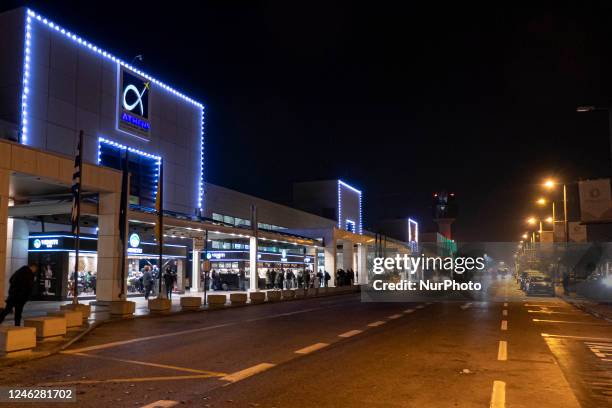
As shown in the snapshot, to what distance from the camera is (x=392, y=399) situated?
8047 mm

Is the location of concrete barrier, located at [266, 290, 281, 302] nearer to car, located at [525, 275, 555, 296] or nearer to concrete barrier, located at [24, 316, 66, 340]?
concrete barrier, located at [24, 316, 66, 340]

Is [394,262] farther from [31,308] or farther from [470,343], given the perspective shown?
[470,343]

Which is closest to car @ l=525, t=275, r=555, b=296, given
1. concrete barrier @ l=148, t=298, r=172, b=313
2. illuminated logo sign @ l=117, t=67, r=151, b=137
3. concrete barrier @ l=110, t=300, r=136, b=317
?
concrete barrier @ l=148, t=298, r=172, b=313

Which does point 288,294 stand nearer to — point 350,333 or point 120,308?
point 120,308

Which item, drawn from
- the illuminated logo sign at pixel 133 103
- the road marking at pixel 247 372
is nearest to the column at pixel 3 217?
the road marking at pixel 247 372

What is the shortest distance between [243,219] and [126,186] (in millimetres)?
27618

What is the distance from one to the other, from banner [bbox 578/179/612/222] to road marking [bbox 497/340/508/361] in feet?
55.5

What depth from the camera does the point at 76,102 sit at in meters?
30.4

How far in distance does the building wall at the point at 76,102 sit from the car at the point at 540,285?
2579 cm

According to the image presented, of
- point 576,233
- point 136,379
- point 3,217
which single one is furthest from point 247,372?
Result: point 576,233

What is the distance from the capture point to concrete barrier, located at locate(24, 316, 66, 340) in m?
14.4

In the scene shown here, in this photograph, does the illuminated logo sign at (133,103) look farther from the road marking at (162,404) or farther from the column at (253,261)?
the road marking at (162,404)

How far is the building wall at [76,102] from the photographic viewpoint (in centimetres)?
2770

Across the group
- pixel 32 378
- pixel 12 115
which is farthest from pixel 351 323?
pixel 12 115
